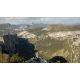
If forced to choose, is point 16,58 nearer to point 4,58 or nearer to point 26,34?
point 4,58

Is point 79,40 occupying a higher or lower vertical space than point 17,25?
lower

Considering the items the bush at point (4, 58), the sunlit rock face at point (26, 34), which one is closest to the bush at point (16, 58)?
the bush at point (4, 58)

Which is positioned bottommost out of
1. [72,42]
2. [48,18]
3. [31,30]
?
[72,42]

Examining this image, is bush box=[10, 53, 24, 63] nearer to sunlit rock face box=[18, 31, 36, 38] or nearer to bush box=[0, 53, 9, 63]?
bush box=[0, 53, 9, 63]

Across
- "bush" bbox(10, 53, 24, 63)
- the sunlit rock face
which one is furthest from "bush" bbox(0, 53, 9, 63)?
the sunlit rock face

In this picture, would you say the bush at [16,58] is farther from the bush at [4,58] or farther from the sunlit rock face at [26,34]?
the sunlit rock face at [26,34]

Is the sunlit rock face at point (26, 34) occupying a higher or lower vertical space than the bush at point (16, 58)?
higher

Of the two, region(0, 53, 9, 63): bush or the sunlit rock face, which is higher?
the sunlit rock face

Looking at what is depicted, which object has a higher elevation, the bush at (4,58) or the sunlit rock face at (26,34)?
the sunlit rock face at (26,34)
